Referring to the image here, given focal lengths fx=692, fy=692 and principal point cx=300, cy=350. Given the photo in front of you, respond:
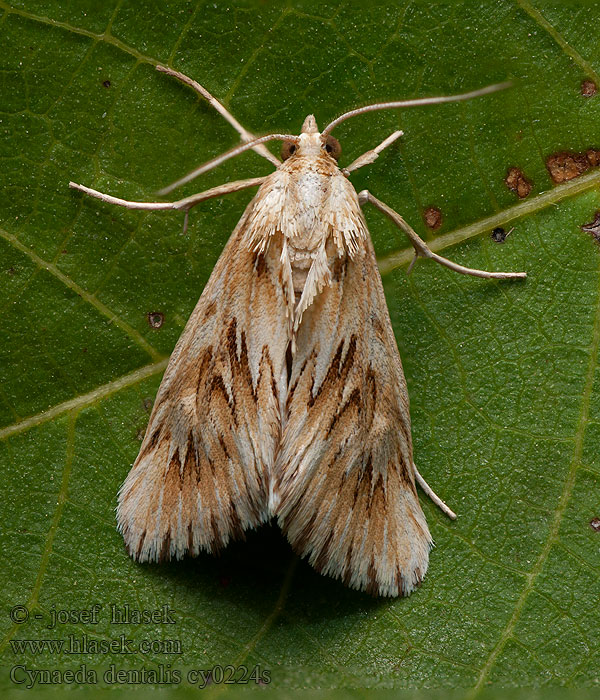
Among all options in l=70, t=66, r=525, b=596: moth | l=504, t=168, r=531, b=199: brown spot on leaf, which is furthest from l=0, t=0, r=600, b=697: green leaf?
l=70, t=66, r=525, b=596: moth

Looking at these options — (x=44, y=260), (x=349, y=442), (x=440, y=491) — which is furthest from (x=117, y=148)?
(x=440, y=491)

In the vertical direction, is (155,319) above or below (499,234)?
below

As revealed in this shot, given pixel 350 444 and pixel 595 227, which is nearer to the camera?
pixel 350 444

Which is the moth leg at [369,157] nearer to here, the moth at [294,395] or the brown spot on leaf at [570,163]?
the moth at [294,395]

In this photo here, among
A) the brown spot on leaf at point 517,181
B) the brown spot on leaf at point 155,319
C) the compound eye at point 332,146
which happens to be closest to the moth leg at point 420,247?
the compound eye at point 332,146

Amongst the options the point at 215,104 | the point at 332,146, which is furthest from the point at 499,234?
the point at 215,104

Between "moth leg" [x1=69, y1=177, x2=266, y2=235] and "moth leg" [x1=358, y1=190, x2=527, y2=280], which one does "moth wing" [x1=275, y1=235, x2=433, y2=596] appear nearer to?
"moth leg" [x1=358, y1=190, x2=527, y2=280]

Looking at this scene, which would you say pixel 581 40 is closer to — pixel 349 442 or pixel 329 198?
pixel 329 198

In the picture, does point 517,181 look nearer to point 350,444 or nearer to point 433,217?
point 433,217
